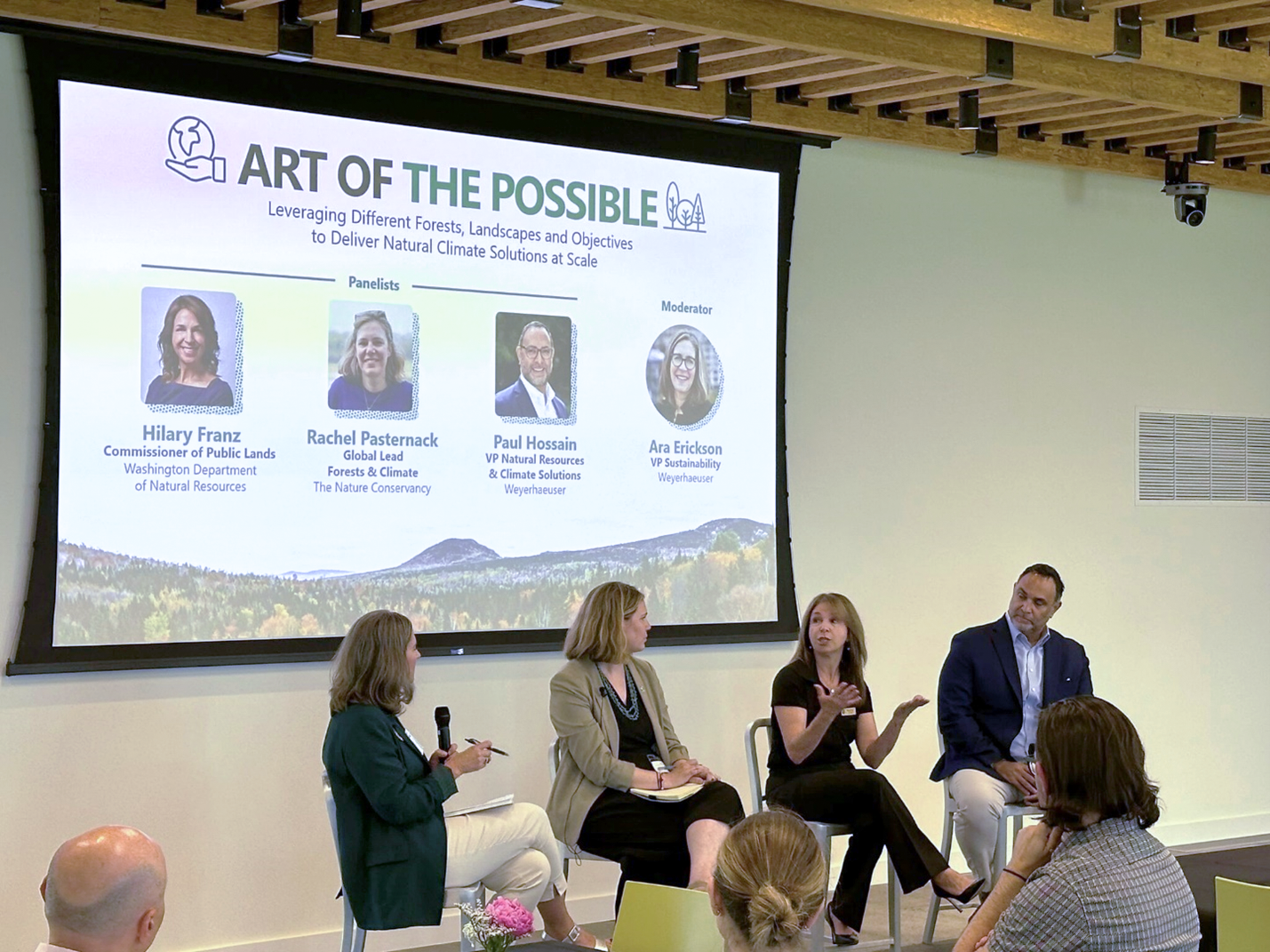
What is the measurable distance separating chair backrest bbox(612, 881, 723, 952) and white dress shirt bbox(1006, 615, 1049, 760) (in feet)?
8.89

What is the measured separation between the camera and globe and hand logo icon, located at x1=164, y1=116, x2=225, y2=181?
5316mm

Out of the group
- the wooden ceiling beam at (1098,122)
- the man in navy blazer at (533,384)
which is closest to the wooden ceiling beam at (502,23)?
the man in navy blazer at (533,384)

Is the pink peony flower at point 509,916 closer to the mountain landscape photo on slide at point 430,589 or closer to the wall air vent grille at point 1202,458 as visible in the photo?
the mountain landscape photo on slide at point 430,589

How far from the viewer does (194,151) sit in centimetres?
536

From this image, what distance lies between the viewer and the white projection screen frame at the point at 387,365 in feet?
17.0

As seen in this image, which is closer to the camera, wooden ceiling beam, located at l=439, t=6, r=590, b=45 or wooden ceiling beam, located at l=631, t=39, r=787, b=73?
wooden ceiling beam, located at l=439, t=6, r=590, b=45

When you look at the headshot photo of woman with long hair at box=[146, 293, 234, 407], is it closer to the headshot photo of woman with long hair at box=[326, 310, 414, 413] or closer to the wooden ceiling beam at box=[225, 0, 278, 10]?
the headshot photo of woman with long hair at box=[326, 310, 414, 413]

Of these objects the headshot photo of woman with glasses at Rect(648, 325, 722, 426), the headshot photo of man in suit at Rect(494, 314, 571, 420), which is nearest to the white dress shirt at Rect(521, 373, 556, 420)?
the headshot photo of man in suit at Rect(494, 314, 571, 420)

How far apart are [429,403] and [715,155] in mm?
A: 1626

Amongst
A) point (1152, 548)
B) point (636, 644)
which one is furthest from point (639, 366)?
point (1152, 548)

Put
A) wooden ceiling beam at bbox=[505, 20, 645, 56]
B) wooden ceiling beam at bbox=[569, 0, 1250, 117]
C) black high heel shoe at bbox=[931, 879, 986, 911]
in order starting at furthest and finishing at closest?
1. black high heel shoe at bbox=[931, 879, 986, 911]
2. wooden ceiling beam at bbox=[505, 20, 645, 56]
3. wooden ceiling beam at bbox=[569, 0, 1250, 117]

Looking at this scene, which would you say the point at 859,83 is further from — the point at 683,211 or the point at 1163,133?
the point at 1163,133

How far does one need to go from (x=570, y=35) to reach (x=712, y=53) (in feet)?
1.77

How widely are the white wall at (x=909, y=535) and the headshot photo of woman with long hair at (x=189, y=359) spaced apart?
406mm
